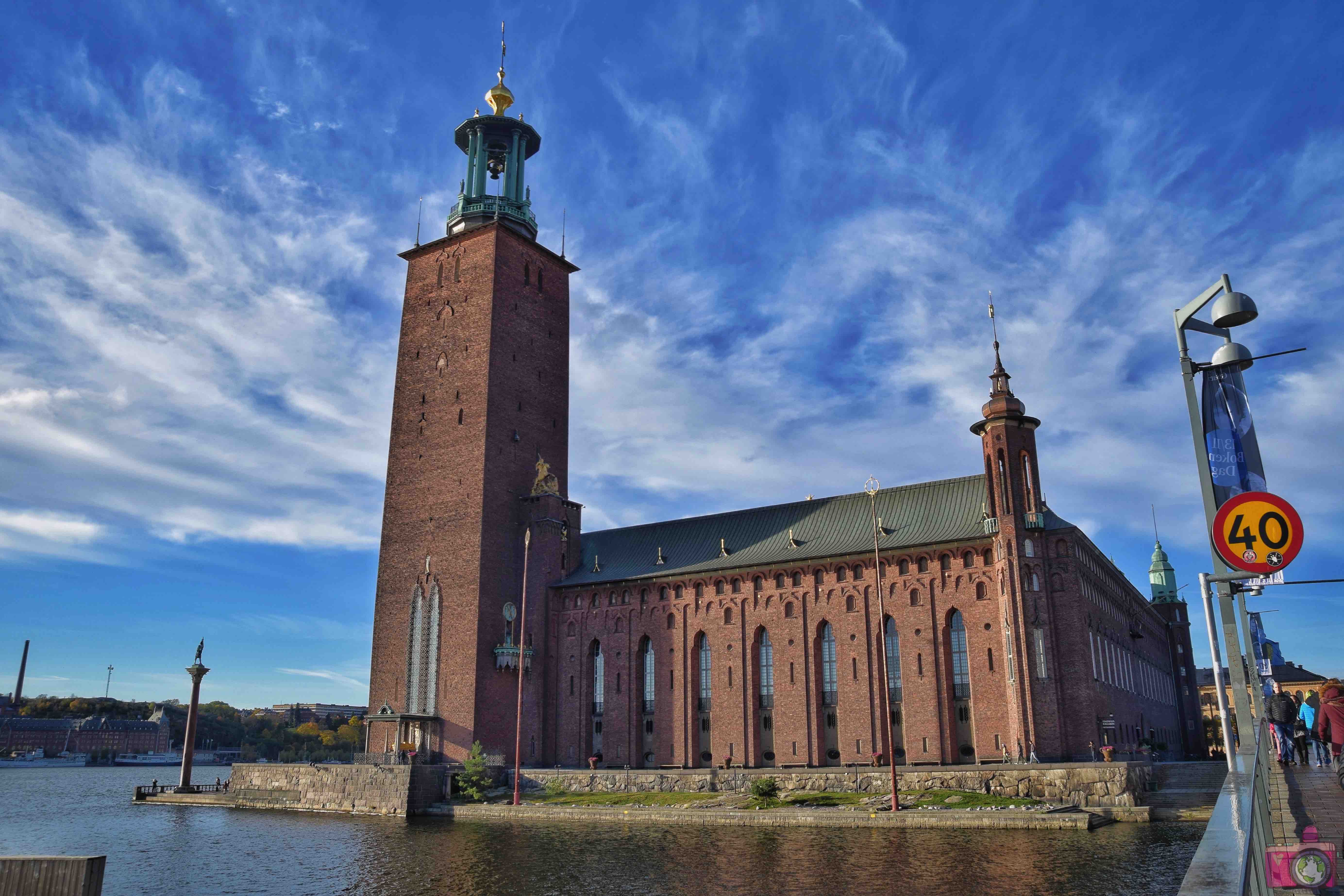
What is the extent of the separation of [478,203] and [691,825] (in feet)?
149

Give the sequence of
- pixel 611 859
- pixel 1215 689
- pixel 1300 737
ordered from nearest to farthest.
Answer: pixel 1300 737
pixel 611 859
pixel 1215 689

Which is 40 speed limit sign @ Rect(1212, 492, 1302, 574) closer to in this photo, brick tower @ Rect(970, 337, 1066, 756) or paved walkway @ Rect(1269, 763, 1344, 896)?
paved walkway @ Rect(1269, 763, 1344, 896)

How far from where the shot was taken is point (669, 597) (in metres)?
59.4

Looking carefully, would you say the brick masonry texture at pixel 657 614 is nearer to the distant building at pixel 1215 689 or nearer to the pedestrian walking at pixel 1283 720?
the pedestrian walking at pixel 1283 720

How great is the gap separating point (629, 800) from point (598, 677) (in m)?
14.6

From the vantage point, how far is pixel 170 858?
35.1 metres

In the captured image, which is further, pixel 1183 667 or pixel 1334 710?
pixel 1183 667

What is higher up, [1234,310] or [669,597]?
[669,597]

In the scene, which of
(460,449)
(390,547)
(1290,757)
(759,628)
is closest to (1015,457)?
(759,628)

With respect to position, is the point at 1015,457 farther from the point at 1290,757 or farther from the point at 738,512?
the point at 1290,757

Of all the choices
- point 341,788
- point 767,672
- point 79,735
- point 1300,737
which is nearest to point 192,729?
point 341,788

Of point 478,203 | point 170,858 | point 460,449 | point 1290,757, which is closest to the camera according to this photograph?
point 1290,757

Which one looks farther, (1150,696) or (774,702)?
(1150,696)

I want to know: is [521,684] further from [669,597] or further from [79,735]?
[79,735]
